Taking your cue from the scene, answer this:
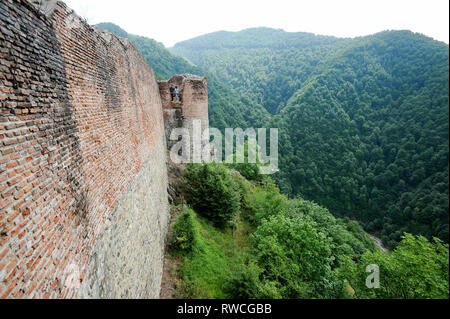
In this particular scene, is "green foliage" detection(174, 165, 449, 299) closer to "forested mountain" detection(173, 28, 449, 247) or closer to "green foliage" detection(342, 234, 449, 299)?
"green foliage" detection(342, 234, 449, 299)

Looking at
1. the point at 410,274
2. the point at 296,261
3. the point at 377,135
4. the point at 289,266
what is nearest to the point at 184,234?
the point at 289,266

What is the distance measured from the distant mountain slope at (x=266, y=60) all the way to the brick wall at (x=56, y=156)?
89.1 metres

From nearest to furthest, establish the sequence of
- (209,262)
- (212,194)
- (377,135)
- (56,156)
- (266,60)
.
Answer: (56,156)
(209,262)
(212,194)
(377,135)
(266,60)

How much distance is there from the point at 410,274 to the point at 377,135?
63373mm

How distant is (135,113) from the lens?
6469 mm

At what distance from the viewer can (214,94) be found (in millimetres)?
60219

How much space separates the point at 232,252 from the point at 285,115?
60.9m

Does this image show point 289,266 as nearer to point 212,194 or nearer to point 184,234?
point 184,234

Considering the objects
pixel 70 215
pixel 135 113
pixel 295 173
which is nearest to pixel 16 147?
pixel 70 215

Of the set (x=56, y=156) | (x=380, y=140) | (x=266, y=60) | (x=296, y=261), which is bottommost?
(x=296, y=261)

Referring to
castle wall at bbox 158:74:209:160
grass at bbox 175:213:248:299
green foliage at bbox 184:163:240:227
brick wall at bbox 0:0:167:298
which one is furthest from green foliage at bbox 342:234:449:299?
castle wall at bbox 158:74:209:160

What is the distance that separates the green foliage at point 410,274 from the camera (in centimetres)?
760

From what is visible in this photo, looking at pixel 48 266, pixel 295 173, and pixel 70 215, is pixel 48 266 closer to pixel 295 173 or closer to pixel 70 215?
pixel 70 215

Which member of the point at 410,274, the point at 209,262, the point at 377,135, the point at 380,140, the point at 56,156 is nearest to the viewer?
the point at 56,156
